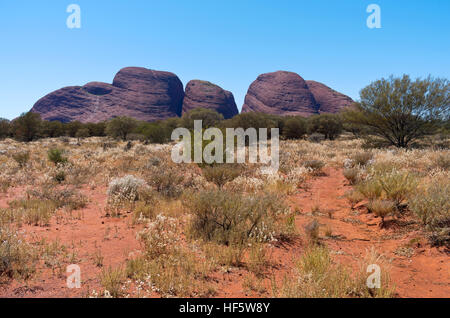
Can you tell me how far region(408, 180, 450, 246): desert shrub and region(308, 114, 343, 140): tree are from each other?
26544 mm

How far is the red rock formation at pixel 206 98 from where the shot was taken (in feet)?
392

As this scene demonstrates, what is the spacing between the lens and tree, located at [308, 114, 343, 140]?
29.7 metres

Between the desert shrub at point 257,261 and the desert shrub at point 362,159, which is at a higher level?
the desert shrub at point 362,159

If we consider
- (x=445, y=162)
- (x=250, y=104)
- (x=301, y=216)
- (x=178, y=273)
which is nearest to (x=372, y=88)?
(x=445, y=162)

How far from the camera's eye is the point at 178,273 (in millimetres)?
3467

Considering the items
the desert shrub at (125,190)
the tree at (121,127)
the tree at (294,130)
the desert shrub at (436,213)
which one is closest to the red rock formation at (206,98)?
the tree at (121,127)

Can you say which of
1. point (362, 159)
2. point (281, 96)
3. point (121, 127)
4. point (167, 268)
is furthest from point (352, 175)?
point (281, 96)

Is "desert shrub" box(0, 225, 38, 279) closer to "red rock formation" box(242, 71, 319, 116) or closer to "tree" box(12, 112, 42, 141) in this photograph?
"tree" box(12, 112, 42, 141)

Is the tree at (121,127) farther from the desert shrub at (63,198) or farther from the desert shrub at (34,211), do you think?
the desert shrub at (34,211)

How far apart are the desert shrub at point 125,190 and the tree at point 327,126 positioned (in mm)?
26798

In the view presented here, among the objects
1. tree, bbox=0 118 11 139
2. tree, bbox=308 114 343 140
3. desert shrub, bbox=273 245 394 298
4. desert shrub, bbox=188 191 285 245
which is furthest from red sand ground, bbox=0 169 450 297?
tree, bbox=0 118 11 139

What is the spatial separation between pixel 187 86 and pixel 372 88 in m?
118

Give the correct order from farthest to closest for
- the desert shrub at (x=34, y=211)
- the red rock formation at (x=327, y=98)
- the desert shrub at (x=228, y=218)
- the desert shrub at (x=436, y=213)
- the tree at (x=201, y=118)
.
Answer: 1. the red rock formation at (x=327, y=98)
2. the tree at (x=201, y=118)
3. the desert shrub at (x=34, y=211)
4. the desert shrub at (x=228, y=218)
5. the desert shrub at (x=436, y=213)
